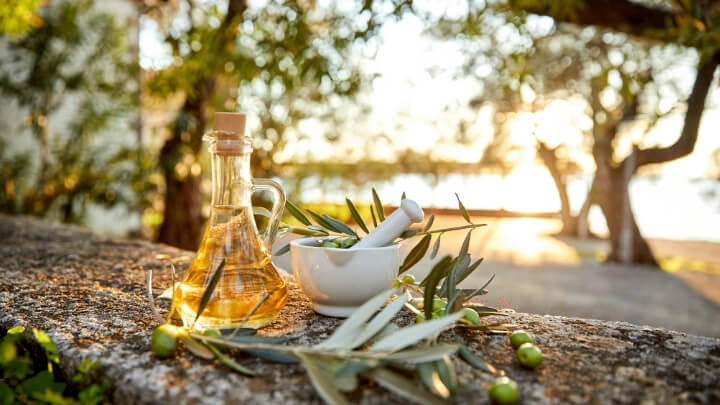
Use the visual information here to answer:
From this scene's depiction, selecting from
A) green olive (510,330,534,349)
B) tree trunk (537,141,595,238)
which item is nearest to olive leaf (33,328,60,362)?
green olive (510,330,534,349)

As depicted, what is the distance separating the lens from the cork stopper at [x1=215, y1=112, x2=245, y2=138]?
0.90 meters

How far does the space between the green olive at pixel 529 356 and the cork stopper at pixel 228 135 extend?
0.59 meters

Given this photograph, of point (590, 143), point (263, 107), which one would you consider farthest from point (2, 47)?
point (590, 143)

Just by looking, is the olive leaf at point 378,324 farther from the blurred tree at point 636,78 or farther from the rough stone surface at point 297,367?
the blurred tree at point 636,78

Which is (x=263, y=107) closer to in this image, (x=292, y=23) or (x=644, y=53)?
(x=292, y=23)

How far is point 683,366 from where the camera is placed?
0.78 metres

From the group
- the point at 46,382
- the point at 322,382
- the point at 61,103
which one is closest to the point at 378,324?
the point at 322,382

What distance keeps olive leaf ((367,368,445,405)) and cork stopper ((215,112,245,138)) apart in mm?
504

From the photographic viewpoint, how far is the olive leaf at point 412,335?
2.18ft

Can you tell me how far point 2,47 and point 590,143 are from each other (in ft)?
28.5

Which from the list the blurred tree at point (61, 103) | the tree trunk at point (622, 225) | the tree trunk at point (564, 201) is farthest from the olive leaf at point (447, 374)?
the tree trunk at point (564, 201)

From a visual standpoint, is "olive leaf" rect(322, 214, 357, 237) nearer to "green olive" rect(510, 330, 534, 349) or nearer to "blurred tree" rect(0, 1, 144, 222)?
"green olive" rect(510, 330, 534, 349)

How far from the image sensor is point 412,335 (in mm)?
677

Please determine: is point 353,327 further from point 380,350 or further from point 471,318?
point 471,318
